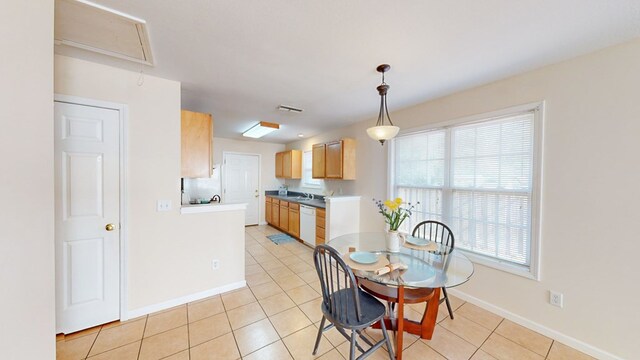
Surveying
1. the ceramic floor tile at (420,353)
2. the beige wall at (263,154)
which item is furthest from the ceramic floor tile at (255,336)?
the beige wall at (263,154)

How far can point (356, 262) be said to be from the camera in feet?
5.85

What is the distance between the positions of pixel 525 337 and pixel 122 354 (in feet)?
11.2

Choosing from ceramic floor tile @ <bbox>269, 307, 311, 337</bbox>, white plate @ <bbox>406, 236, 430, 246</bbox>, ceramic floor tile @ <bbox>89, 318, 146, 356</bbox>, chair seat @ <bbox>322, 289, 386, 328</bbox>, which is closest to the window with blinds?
white plate @ <bbox>406, 236, 430, 246</bbox>

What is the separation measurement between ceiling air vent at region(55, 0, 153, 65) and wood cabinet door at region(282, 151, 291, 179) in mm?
3997

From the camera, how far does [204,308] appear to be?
2.32m

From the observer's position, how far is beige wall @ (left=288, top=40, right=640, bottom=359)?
1.62 metres

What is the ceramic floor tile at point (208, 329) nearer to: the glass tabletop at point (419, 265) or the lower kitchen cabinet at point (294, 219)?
the glass tabletop at point (419, 265)

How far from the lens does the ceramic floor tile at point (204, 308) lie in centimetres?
219

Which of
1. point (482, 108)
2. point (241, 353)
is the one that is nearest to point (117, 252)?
point (241, 353)

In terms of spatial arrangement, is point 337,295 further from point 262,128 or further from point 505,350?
point 262,128

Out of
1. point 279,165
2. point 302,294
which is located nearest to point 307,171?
point 279,165

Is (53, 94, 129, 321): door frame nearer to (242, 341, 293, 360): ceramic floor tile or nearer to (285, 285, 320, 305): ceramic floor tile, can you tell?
(242, 341, 293, 360): ceramic floor tile

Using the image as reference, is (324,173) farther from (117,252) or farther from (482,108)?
(117,252)

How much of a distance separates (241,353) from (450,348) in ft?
5.65
